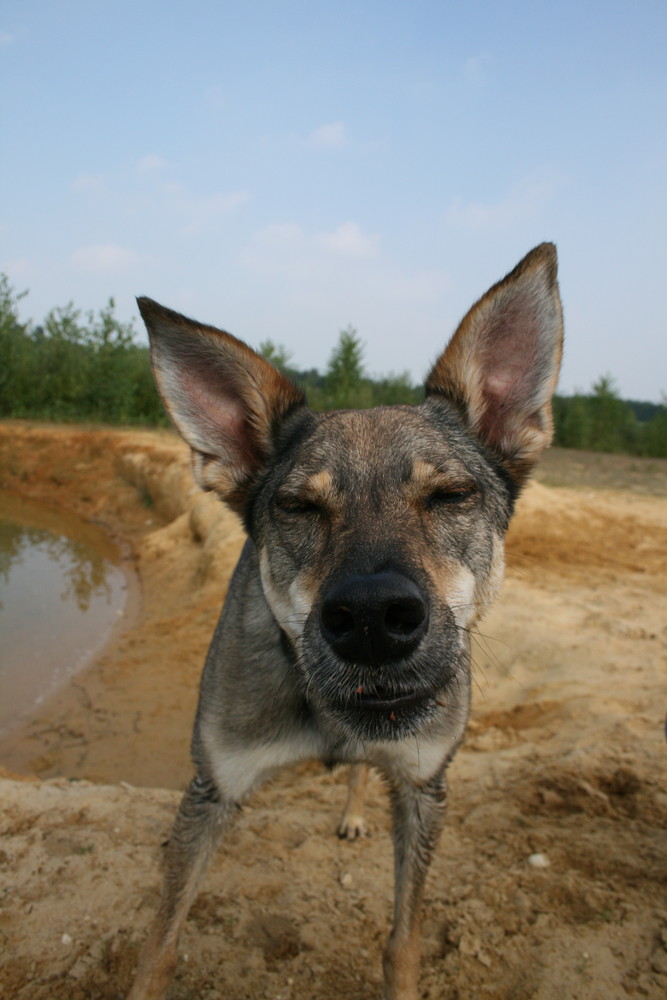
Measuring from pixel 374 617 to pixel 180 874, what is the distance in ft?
5.46

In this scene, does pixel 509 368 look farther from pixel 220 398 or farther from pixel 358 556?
pixel 358 556

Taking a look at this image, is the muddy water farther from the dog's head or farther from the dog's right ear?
the dog's head

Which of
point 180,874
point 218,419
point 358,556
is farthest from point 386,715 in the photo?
point 218,419

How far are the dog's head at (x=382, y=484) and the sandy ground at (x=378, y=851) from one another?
4.25 feet

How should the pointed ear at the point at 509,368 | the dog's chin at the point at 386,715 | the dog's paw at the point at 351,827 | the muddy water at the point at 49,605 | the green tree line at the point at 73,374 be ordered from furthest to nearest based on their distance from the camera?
the green tree line at the point at 73,374 < the muddy water at the point at 49,605 < the dog's paw at the point at 351,827 < the pointed ear at the point at 509,368 < the dog's chin at the point at 386,715

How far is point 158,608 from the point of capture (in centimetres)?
984

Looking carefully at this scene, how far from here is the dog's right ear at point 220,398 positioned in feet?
9.27

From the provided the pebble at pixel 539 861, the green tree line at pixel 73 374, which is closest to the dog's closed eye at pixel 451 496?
the pebble at pixel 539 861

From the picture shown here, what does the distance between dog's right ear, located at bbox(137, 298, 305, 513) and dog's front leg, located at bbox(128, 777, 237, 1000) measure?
137 cm

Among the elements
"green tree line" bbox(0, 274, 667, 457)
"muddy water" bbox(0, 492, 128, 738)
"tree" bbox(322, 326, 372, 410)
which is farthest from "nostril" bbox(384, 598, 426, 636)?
"tree" bbox(322, 326, 372, 410)

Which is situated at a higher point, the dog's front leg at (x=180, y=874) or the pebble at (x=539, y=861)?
the dog's front leg at (x=180, y=874)

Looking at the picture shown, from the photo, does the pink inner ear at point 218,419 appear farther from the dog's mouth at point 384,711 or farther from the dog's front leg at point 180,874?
the dog's front leg at point 180,874

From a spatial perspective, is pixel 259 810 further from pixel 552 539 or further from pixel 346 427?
pixel 552 539

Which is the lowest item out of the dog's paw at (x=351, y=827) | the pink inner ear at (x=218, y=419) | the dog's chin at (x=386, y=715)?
the dog's paw at (x=351, y=827)
